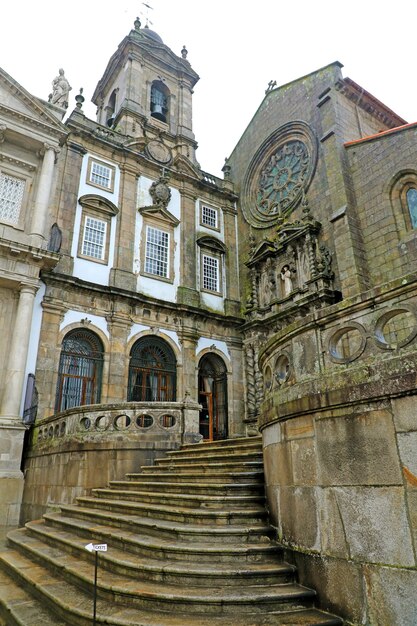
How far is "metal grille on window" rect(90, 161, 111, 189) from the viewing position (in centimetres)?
1889

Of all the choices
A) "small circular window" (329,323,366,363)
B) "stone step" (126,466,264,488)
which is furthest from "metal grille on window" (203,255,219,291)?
"small circular window" (329,323,366,363)

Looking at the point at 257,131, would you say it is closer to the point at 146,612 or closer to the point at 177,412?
the point at 177,412

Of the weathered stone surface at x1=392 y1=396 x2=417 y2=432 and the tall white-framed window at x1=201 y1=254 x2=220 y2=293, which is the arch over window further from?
the weathered stone surface at x1=392 y1=396 x2=417 y2=432

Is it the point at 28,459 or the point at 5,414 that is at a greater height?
the point at 5,414

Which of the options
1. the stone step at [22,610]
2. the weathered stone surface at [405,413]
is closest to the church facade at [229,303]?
the weathered stone surface at [405,413]

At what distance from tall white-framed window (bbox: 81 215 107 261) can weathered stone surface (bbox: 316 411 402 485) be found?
48.1 feet

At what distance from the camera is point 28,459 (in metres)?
12.8

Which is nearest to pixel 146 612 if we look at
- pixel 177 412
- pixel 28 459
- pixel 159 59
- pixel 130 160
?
pixel 177 412

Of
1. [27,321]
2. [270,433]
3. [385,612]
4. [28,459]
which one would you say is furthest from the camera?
[27,321]

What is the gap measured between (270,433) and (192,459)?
3.39 metres

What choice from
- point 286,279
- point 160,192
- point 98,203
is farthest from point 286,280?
point 98,203

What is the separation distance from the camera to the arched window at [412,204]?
1448cm

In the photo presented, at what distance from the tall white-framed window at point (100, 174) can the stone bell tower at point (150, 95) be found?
2.46 metres

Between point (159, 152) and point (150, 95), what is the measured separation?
4.66 metres
